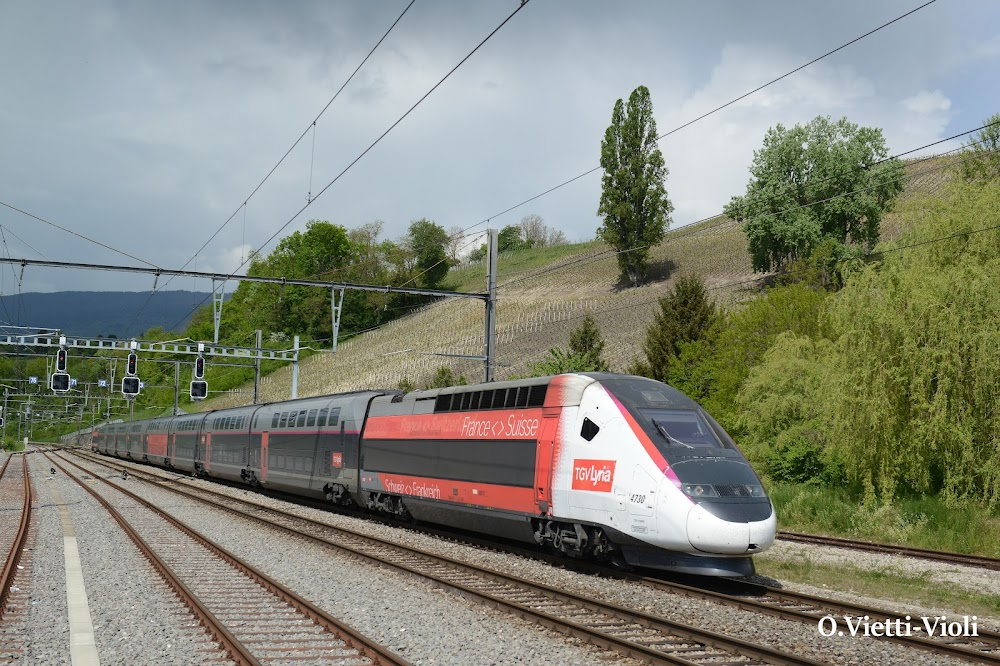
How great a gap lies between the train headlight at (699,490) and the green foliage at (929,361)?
11.3m

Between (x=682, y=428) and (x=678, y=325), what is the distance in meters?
33.0

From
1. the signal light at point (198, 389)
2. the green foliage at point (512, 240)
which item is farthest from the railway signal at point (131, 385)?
the green foliage at point (512, 240)

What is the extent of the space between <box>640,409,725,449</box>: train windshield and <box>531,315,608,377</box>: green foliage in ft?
78.5

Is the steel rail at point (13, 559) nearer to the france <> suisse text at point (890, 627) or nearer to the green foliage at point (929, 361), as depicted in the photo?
the france <> suisse text at point (890, 627)

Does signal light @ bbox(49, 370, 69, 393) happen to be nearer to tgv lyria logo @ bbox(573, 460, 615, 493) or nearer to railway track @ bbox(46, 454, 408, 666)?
railway track @ bbox(46, 454, 408, 666)

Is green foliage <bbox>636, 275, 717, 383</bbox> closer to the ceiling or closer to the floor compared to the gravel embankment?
closer to the ceiling

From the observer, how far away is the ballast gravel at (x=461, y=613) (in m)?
9.73

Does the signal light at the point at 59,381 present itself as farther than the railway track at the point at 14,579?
Yes

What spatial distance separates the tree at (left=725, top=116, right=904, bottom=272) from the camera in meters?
68.1

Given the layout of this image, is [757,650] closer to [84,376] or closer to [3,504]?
[3,504]

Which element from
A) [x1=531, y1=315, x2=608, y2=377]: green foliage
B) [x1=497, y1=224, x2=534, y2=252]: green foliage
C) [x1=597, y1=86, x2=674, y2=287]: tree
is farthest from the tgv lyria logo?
[x1=497, y1=224, x2=534, y2=252]: green foliage

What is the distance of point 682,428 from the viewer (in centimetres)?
1455

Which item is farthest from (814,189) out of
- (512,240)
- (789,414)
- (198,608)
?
(512,240)

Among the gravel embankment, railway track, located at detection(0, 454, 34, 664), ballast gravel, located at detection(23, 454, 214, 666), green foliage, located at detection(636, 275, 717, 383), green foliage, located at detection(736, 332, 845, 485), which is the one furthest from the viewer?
green foliage, located at detection(636, 275, 717, 383)
